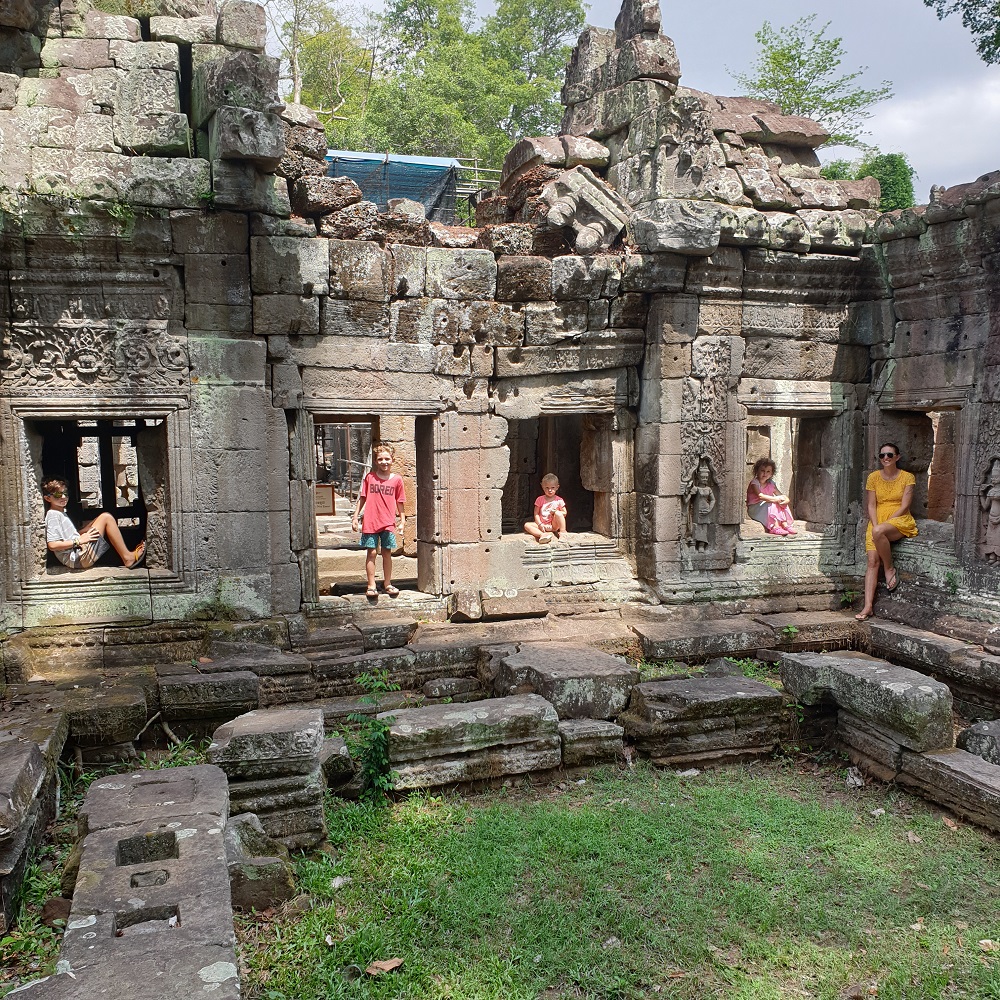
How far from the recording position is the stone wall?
21.0 ft

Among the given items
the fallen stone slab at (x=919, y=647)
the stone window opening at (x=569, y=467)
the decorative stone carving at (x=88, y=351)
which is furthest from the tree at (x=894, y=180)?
the decorative stone carving at (x=88, y=351)

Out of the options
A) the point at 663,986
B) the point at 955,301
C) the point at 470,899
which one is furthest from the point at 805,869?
the point at 955,301

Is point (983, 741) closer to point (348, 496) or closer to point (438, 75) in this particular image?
point (348, 496)

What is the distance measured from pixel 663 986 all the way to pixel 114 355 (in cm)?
568

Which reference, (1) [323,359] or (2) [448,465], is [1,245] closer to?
(1) [323,359]

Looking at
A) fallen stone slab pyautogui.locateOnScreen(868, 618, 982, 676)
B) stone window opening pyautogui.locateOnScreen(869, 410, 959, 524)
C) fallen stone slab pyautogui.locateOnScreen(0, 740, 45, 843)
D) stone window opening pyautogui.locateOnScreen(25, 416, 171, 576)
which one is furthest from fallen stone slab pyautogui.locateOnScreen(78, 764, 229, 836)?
stone window opening pyautogui.locateOnScreen(869, 410, 959, 524)

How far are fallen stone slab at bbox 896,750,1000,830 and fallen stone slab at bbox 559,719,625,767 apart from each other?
176cm

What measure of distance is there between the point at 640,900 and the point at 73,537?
5.25 meters

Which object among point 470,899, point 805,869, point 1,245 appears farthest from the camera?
point 1,245

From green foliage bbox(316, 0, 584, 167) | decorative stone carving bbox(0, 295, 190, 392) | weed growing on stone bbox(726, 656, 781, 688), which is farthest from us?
green foliage bbox(316, 0, 584, 167)

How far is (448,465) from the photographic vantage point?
786 cm

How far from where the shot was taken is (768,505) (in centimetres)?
909

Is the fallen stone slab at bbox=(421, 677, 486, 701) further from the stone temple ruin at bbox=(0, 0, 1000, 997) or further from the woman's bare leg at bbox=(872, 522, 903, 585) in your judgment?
the woman's bare leg at bbox=(872, 522, 903, 585)

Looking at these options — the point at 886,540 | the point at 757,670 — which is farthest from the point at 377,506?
the point at 886,540
